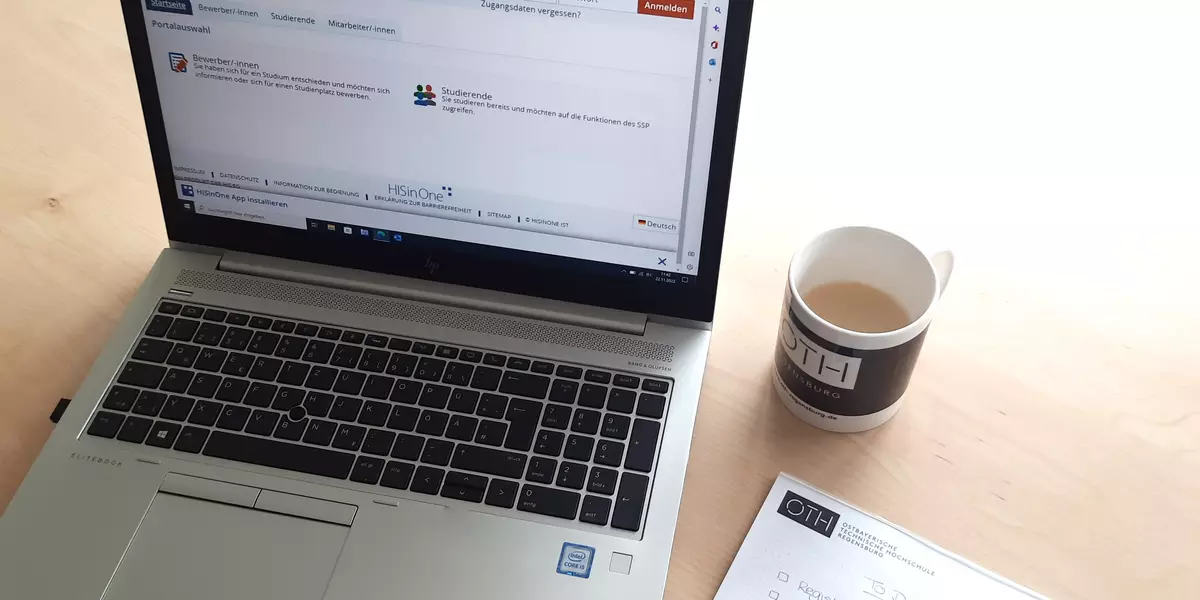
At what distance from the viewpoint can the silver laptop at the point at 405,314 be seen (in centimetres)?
60

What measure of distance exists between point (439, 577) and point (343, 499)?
9 cm

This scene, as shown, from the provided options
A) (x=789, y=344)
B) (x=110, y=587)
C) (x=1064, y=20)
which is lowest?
(x=110, y=587)

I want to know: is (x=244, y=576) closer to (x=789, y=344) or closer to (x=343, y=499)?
(x=343, y=499)

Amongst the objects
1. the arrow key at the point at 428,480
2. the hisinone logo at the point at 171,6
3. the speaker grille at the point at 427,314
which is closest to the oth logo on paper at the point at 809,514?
the speaker grille at the point at 427,314

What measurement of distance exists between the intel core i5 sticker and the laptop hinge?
0.18 metres

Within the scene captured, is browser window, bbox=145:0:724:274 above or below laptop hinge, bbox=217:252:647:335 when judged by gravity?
above

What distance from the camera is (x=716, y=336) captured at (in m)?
0.77

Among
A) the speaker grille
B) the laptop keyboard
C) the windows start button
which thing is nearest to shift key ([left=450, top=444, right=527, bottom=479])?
the laptop keyboard

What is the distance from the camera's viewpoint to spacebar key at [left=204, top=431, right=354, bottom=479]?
643 mm

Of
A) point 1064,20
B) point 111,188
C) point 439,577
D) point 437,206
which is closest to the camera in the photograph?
point 439,577

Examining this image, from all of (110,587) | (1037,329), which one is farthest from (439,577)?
(1037,329)

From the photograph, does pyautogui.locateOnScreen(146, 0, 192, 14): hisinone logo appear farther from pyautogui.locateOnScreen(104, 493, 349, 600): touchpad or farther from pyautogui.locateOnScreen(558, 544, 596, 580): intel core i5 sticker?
pyautogui.locateOnScreen(558, 544, 596, 580): intel core i5 sticker

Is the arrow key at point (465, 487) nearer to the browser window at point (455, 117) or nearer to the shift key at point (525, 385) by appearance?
the shift key at point (525, 385)

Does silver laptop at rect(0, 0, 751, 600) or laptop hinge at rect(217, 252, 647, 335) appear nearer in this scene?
silver laptop at rect(0, 0, 751, 600)
